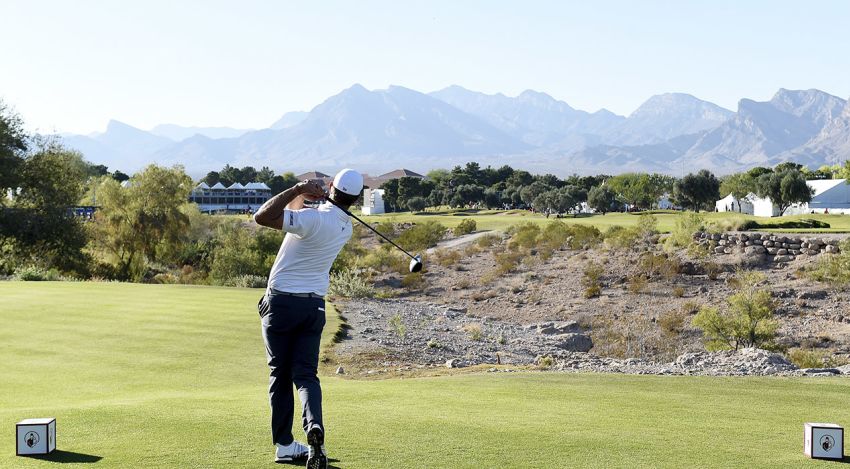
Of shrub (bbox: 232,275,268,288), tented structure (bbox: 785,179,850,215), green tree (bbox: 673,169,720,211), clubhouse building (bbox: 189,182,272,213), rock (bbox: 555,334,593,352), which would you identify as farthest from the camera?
clubhouse building (bbox: 189,182,272,213)

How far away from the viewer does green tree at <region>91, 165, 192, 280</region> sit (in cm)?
5219

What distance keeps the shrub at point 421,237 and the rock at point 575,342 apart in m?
33.2

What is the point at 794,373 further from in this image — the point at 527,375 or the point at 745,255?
the point at 745,255

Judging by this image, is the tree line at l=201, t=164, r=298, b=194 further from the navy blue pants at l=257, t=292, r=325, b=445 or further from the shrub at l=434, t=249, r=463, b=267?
the navy blue pants at l=257, t=292, r=325, b=445

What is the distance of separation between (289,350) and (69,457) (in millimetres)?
1933

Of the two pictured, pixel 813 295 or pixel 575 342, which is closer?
pixel 575 342

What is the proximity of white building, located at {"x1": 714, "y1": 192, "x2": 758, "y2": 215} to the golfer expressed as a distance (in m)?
97.7

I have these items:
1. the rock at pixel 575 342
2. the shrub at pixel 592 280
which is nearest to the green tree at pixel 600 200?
the shrub at pixel 592 280

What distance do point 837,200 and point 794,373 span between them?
94147 mm

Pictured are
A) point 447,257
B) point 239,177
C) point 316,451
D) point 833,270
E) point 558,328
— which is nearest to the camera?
point 316,451

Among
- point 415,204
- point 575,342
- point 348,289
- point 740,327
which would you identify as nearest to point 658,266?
point 348,289

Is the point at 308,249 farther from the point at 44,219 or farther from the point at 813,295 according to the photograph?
the point at 44,219

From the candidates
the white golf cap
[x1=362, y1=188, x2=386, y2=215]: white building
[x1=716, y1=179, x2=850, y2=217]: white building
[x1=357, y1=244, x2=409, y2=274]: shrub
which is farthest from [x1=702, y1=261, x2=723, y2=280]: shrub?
[x1=362, y1=188, x2=386, y2=215]: white building

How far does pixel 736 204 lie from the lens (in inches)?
4129
